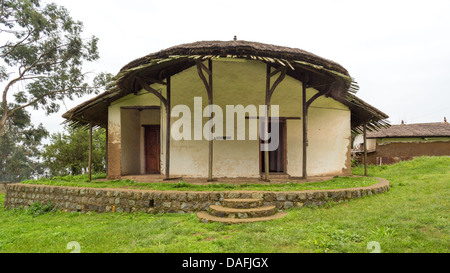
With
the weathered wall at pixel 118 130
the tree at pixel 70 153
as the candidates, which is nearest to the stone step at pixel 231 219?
the weathered wall at pixel 118 130

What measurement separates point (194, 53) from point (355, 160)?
16334 millimetres

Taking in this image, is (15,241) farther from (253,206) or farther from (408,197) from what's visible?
(408,197)

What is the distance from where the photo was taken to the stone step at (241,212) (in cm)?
529

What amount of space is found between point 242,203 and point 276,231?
125cm

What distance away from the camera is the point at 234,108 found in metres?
8.85

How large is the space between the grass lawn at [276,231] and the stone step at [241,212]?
39cm

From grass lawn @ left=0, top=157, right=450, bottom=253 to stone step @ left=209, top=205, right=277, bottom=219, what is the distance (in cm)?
39

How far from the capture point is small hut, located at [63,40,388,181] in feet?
24.9

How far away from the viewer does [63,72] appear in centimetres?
2103

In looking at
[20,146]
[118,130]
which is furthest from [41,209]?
[20,146]

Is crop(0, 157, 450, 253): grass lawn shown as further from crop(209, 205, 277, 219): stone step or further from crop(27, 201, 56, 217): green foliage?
crop(27, 201, 56, 217): green foliage

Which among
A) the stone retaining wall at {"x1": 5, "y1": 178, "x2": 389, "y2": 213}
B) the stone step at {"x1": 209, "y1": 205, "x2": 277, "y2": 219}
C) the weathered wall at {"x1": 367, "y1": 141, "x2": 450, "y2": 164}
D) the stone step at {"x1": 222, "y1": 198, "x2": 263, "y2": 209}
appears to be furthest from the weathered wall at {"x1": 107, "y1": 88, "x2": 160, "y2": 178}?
the weathered wall at {"x1": 367, "y1": 141, "x2": 450, "y2": 164}

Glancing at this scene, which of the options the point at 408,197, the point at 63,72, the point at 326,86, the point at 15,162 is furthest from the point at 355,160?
the point at 15,162

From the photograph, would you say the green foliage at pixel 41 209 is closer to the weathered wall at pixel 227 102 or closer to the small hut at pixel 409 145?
the weathered wall at pixel 227 102
